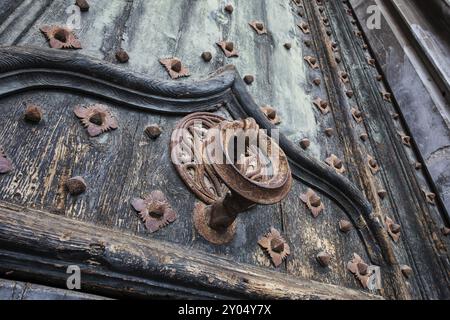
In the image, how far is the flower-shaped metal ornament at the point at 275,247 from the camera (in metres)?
0.89

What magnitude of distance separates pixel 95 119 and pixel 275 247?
1.78 feet

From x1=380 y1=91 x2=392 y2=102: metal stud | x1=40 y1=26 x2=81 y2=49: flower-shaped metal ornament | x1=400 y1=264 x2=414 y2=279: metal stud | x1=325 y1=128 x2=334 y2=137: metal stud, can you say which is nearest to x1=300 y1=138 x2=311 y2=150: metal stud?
x1=325 y1=128 x2=334 y2=137: metal stud

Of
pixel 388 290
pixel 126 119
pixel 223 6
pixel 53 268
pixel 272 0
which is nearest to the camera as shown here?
pixel 53 268

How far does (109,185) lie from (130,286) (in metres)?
0.24

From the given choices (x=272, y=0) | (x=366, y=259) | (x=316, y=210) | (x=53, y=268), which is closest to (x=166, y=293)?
(x=53, y=268)

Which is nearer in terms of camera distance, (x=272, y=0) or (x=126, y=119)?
(x=126, y=119)

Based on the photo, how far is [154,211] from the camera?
29.7 inches

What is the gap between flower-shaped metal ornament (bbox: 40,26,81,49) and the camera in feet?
2.81

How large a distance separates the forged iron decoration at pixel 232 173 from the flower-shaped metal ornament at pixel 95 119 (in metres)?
0.16

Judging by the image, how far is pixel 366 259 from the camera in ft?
3.80

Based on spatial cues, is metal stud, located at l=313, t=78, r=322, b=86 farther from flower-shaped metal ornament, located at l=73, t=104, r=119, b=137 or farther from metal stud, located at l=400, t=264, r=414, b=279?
flower-shaped metal ornament, located at l=73, t=104, r=119, b=137

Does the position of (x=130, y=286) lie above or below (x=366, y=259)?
above

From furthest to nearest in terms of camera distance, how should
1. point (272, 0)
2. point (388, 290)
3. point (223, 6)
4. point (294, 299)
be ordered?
point (272, 0)
point (223, 6)
point (388, 290)
point (294, 299)

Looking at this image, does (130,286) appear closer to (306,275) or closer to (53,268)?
(53,268)
